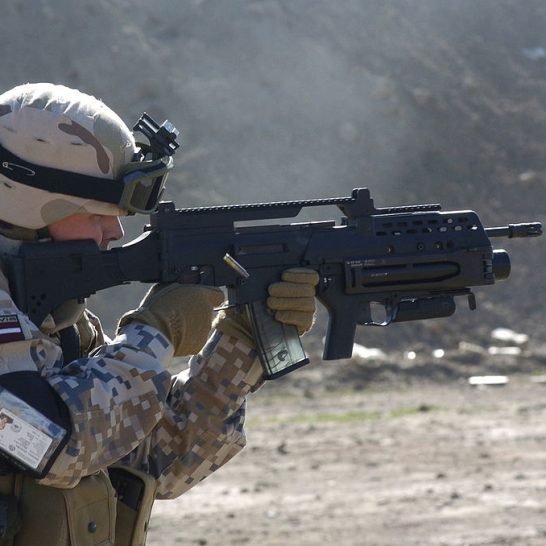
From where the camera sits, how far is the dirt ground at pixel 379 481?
23.4 ft

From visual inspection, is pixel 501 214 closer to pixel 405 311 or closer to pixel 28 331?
pixel 405 311

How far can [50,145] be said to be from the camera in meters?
2.89

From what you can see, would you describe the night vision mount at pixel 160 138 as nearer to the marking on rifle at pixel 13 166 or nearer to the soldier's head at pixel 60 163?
the soldier's head at pixel 60 163

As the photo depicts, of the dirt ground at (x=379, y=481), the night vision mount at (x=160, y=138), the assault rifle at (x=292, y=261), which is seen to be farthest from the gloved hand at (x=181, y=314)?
the dirt ground at (x=379, y=481)

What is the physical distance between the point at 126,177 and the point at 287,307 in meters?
0.65

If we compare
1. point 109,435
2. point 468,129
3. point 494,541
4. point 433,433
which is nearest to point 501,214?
point 468,129

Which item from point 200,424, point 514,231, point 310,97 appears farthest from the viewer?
point 310,97

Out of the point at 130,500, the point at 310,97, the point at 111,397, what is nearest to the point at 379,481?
the point at 130,500

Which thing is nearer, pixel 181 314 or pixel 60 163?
pixel 60 163

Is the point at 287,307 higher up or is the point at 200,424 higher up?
the point at 287,307

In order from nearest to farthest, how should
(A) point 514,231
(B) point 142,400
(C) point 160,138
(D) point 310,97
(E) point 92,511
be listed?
1. (B) point 142,400
2. (E) point 92,511
3. (C) point 160,138
4. (A) point 514,231
5. (D) point 310,97

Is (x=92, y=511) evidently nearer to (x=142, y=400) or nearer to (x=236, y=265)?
(x=142, y=400)

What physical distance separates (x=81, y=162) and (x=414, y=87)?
1581cm

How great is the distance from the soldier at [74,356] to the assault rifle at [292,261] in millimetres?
61
